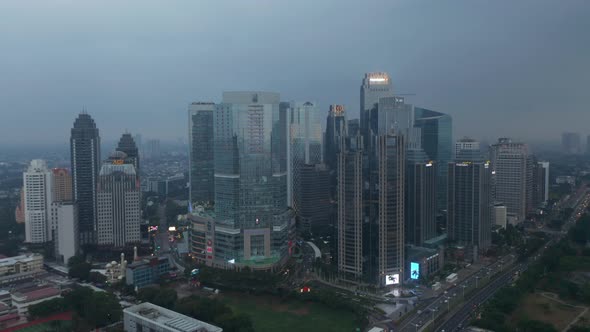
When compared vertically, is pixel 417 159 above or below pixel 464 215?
above

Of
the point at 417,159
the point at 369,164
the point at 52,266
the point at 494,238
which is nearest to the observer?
the point at 369,164

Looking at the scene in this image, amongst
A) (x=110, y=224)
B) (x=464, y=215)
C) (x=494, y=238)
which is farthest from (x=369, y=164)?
(x=110, y=224)

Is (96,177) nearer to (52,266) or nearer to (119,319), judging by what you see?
(52,266)

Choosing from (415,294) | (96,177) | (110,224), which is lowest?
(415,294)

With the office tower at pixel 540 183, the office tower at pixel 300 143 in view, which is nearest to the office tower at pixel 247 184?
the office tower at pixel 300 143

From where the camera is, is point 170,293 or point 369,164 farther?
point 369,164

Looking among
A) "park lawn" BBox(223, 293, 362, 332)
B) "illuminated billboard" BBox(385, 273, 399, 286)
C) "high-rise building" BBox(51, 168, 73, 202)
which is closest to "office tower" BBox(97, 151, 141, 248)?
"high-rise building" BBox(51, 168, 73, 202)
